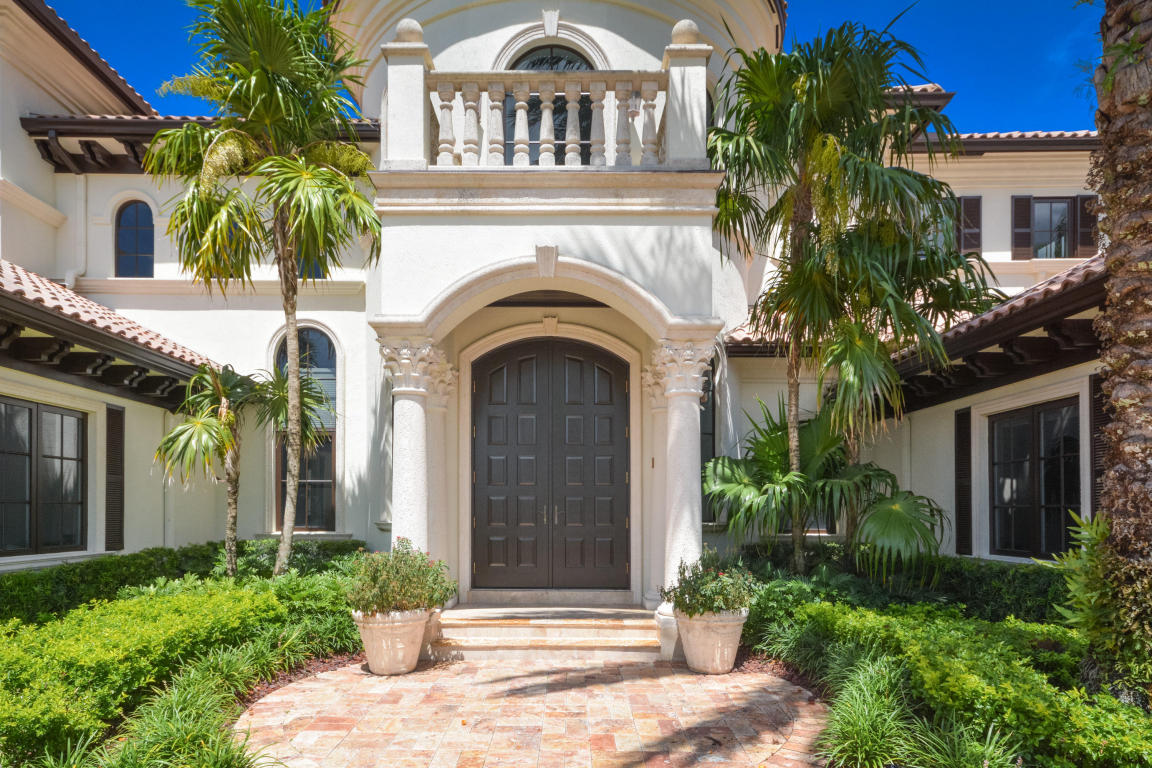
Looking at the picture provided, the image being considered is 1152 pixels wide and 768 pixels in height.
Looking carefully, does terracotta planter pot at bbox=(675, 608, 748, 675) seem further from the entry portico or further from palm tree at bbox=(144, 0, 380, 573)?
palm tree at bbox=(144, 0, 380, 573)

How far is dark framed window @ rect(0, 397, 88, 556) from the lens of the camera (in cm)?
845

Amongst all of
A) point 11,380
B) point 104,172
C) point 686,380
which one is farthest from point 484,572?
point 104,172

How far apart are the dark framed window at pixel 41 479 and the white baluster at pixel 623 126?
6.92 metres

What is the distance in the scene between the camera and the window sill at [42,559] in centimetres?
837

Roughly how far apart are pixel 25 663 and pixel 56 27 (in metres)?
9.98

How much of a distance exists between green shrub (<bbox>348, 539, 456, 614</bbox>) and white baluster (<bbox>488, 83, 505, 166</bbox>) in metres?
4.19

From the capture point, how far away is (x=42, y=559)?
884 centimetres

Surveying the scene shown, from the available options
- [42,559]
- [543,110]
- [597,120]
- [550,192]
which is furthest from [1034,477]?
[42,559]

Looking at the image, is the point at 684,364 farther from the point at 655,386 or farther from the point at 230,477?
the point at 230,477

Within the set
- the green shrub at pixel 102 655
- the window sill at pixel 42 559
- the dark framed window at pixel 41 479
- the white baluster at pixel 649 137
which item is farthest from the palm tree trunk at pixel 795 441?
the dark framed window at pixel 41 479

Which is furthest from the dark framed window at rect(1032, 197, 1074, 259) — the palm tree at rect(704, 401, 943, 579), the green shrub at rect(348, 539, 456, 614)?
the green shrub at rect(348, 539, 456, 614)

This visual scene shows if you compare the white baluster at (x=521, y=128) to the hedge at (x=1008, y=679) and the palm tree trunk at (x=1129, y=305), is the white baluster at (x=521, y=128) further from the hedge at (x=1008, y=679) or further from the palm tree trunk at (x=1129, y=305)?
the hedge at (x=1008, y=679)

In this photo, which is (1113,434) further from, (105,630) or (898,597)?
(105,630)

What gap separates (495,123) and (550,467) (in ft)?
15.0
